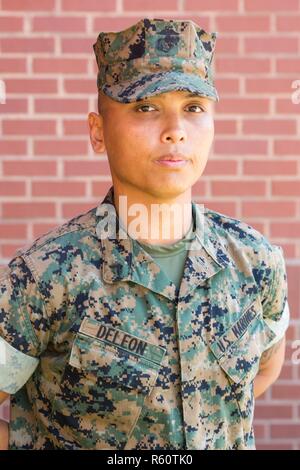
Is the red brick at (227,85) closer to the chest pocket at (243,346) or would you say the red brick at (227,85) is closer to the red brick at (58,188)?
the red brick at (58,188)

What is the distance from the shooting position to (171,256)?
192 centimetres

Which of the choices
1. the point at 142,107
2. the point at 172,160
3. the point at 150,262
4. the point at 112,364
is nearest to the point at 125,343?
the point at 112,364

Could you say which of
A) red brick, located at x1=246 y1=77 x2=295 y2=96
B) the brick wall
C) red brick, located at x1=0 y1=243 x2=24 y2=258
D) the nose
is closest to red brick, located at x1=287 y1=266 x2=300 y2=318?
the brick wall

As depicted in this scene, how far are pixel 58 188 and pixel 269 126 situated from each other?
850mm

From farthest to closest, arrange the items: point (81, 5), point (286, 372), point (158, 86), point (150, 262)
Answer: point (286, 372) → point (81, 5) → point (150, 262) → point (158, 86)

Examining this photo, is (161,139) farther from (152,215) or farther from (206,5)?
(206,5)

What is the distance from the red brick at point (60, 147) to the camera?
3047mm

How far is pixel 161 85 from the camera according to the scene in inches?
68.5

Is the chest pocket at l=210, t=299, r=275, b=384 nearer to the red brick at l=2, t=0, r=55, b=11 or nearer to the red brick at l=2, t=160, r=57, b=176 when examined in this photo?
the red brick at l=2, t=160, r=57, b=176

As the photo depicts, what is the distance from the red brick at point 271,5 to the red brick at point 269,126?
16.6 inches

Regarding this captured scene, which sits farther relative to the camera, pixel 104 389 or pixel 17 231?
pixel 17 231

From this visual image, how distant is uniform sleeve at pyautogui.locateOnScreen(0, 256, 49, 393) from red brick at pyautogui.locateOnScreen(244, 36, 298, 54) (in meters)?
1.59

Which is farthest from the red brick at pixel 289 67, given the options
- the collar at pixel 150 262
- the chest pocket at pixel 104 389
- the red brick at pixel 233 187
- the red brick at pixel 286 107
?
the chest pocket at pixel 104 389

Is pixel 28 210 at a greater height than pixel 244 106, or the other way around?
pixel 244 106
